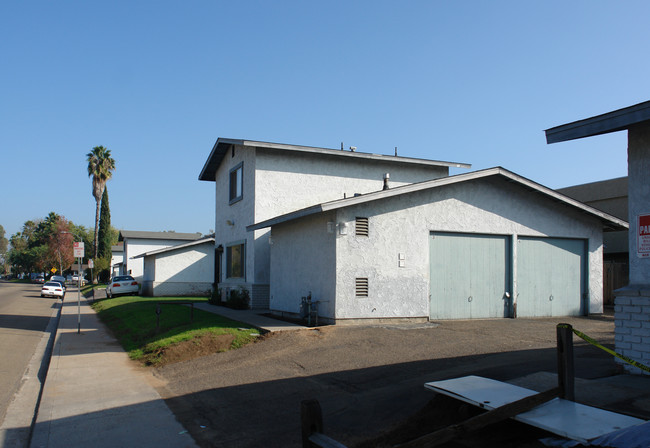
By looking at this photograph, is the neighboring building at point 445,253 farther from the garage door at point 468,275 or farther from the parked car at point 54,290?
the parked car at point 54,290

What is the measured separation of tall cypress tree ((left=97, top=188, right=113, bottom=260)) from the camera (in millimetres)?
56625

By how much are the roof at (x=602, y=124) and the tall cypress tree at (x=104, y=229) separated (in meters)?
55.7

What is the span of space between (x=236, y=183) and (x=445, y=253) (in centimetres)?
987

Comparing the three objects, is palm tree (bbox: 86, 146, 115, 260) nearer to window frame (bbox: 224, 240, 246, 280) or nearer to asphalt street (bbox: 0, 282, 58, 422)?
asphalt street (bbox: 0, 282, 58, 422)

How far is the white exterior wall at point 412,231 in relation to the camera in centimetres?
1337

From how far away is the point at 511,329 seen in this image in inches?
502

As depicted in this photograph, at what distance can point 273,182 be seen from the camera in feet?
61.0

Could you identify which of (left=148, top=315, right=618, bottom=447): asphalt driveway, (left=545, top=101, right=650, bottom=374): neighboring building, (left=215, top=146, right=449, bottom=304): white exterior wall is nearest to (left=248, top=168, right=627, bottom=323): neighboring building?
(left=148, top=315, right=618, bottom=447): asphalt driveway

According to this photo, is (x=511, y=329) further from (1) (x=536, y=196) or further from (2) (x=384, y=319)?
(1) (x=536, y=196)

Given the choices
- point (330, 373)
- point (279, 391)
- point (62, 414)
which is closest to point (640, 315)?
point (330, 373)

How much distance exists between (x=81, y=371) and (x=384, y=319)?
23.7ft

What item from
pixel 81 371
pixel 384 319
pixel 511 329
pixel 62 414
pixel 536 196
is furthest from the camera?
pixel 536 196

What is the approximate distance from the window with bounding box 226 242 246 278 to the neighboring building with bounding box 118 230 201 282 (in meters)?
23.4

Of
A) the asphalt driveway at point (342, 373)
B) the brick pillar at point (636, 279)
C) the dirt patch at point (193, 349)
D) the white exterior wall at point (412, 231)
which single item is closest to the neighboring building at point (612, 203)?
the white exterior wall at point (412, 231)
